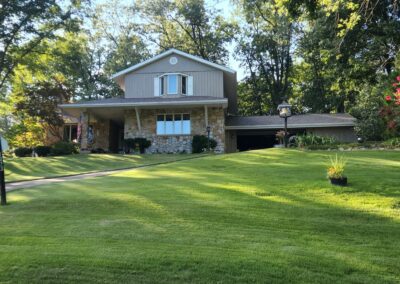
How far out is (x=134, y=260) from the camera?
476 centimetres

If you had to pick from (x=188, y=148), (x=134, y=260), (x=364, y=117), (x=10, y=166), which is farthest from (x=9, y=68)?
(x=134, y=260)

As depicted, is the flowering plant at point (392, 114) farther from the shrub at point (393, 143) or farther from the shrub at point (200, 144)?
the shrub at point (200, 144)

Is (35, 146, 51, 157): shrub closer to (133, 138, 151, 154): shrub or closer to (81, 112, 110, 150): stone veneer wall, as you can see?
(81, 112, 110, 150): stone veneer wall

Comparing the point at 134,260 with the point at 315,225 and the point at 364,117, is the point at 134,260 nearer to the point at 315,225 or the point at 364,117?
the point at 315,225

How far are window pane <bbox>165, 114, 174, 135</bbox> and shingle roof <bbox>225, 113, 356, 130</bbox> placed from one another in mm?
3995

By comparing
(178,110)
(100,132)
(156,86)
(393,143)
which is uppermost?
(156,86)

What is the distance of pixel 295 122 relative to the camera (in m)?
26.0

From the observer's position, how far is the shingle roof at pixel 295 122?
83.0 feet

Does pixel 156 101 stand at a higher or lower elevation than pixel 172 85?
lower

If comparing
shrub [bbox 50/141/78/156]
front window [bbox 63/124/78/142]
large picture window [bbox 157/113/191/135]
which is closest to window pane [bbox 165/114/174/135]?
large picture window [bbox 157/113/191/135]

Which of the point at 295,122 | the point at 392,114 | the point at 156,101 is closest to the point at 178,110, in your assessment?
the point at 156,101

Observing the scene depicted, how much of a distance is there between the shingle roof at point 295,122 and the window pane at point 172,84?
4347 millimetres

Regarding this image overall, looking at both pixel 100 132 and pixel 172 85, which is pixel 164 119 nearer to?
pixel 172 85

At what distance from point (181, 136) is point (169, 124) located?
1.13 metres
